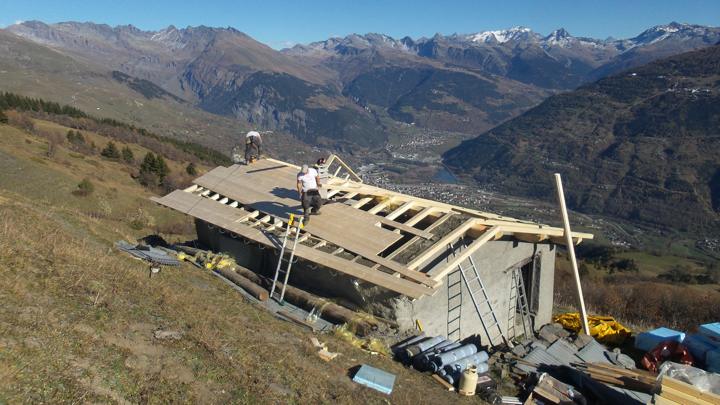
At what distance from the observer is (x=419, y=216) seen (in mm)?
14852

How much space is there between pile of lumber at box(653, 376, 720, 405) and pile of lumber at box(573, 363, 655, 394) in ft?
3.42

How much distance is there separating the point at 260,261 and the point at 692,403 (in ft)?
38.3

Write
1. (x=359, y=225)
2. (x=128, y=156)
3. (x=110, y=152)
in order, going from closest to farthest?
(x=359, y=225), (x=110, y=152), (x=128, y=156)

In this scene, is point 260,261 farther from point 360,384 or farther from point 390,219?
point 360,384

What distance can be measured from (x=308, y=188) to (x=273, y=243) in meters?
1.86

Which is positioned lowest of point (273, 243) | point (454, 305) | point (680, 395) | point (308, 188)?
point (454, 305)

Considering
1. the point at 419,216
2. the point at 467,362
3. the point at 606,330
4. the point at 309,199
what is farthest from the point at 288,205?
the point at 606,330

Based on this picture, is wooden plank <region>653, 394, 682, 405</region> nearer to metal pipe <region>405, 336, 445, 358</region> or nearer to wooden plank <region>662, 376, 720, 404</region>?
wooden plank <region>662, 376, 720, 404</region>

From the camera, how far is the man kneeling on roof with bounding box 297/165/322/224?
13578 mm

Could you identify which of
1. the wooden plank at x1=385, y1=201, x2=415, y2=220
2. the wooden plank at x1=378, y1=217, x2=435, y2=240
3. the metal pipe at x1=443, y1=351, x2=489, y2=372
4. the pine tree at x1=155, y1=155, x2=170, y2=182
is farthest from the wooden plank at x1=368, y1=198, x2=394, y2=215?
the pine tree at x1=155, y1=155, x2=170, y2=182

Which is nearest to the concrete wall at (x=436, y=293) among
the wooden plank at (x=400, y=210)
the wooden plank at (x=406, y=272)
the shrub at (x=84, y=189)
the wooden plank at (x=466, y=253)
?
the wooden plank at (x=406, y=272)

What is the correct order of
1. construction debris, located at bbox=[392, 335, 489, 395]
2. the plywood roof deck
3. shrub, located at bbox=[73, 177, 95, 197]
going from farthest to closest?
shrub, located at bbox=[73, 177, 95, 197] < the plywood roof deck < construction debris, located at bbox=[392, 335, 489, 395]

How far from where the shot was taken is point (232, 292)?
13.3 m

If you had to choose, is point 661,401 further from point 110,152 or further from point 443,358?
point 110,152
